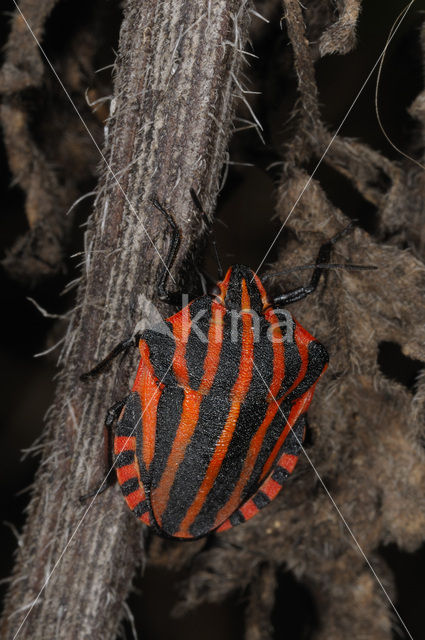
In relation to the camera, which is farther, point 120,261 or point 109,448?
point 109,448

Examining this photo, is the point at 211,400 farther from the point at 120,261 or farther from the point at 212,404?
the point at 120,261

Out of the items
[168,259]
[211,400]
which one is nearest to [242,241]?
[168,259]

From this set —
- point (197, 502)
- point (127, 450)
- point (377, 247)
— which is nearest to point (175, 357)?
point (127, 450)

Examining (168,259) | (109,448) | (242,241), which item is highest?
(168,259)

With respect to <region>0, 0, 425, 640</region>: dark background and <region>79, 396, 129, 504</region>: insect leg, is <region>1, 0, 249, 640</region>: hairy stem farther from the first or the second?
<region>0, 0, 425, 640</region>: dark background

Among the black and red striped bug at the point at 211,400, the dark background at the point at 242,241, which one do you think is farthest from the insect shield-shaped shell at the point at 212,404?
the dark background at the point at 242,241

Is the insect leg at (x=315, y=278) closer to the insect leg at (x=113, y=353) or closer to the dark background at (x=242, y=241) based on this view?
the dark background at (x=242, y=241)
